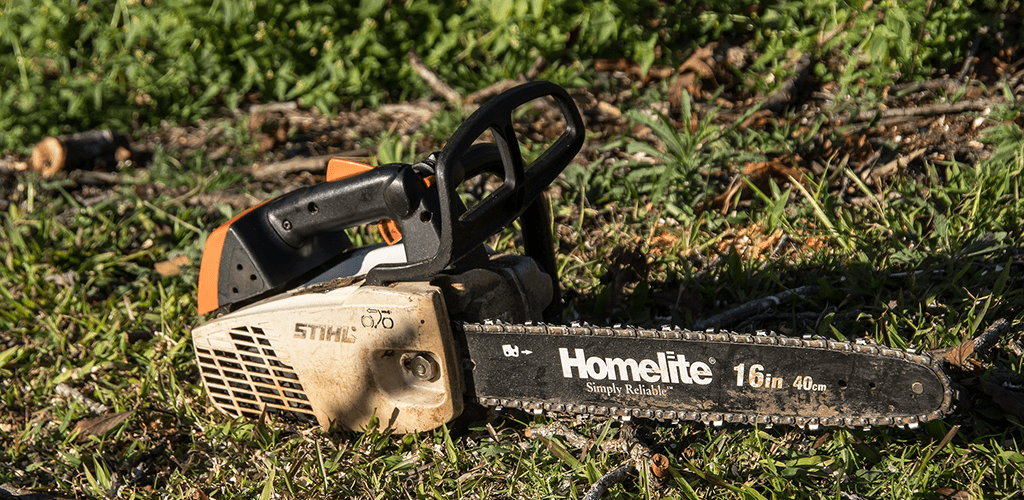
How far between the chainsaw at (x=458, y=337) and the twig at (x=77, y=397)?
2.44 feet

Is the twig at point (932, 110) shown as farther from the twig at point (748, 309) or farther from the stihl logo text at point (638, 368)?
the stihl logo text at point (638, 368)

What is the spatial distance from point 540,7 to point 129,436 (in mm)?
3128

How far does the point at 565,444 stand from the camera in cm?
249

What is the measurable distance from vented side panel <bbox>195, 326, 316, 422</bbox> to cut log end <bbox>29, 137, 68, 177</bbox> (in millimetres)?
2715

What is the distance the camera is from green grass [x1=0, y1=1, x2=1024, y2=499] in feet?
7.76

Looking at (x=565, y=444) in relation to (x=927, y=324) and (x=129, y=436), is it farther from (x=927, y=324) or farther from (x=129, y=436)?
(x=129, y=436)

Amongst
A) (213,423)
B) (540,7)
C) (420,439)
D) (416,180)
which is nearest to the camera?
(416,180)

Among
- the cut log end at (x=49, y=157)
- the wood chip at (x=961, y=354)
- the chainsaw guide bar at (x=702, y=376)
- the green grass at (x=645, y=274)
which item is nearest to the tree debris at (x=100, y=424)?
the green grass at (x=645, y=274)

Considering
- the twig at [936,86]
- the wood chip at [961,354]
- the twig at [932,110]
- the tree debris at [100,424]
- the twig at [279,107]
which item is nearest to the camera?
the wood chip at [961,354]

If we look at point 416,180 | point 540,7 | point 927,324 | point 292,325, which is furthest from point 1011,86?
point 292,325

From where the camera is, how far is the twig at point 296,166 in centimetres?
447

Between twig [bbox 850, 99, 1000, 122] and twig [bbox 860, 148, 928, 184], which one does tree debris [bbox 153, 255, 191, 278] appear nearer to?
twig [bbox 860, 148, 928, 184]

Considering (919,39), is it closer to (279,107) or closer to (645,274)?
(645,274)

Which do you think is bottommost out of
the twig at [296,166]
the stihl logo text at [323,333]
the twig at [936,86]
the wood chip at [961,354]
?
the twig at [296,166]
